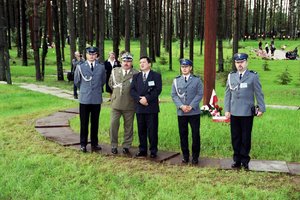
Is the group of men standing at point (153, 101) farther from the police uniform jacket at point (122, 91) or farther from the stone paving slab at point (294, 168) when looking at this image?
the stone paving slab at point (294, 168)

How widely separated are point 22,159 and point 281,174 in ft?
13.7

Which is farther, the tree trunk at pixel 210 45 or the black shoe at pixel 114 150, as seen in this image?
the tree trunk at pixel 210 45

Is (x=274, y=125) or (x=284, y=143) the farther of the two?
(x=274, y=125)

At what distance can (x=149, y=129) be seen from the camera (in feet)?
22.0

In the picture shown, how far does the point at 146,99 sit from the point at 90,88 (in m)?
1.11

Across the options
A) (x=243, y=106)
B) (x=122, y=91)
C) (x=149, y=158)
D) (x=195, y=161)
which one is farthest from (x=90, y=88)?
(x=243, y=106)

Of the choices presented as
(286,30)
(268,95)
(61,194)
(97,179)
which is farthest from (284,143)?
(286,30)

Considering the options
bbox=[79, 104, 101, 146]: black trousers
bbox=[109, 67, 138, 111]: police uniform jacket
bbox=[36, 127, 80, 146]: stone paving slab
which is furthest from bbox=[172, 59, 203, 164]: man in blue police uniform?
bbox=[36, 127, 80, 146]: stone paving slab

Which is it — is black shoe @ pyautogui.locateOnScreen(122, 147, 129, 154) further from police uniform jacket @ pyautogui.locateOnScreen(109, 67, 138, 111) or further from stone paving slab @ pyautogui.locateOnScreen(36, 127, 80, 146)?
stone paving slab @ pyautogui.locateOnScreen(36, 127, 80, 146)

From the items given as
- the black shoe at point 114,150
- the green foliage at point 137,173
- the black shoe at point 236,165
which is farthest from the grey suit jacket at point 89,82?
the black shoe at point 236,165

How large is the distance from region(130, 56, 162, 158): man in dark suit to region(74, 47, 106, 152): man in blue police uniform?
0.70 metres

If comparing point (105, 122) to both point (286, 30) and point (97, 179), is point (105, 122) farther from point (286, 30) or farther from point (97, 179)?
point (286, 30)

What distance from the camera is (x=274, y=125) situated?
880 cm

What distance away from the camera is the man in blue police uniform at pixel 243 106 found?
5945 millimetres
